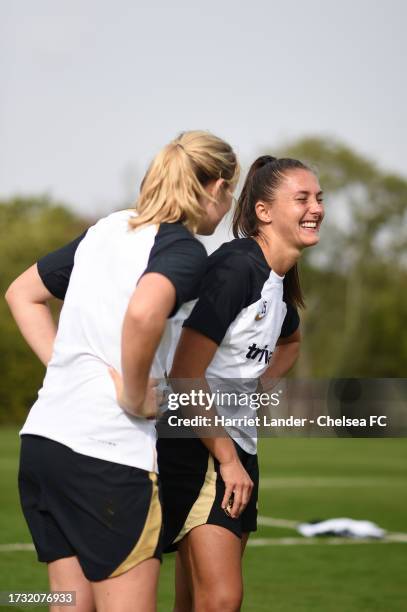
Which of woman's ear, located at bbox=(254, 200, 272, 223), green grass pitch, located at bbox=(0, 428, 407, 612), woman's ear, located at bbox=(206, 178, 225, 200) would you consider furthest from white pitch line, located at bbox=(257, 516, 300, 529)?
woman's ear, located at bbox=(206, 178, 225, 200)

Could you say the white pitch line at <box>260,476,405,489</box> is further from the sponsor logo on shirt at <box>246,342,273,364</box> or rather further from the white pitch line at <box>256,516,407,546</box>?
the sponsor logo on shirt at <box>246,342,273,364</box>

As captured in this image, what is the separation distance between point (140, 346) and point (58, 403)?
1.25ft

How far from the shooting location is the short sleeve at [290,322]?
14.6 ft

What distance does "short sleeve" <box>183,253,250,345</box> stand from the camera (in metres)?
3.77

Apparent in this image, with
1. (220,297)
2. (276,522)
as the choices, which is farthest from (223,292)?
(276,522)

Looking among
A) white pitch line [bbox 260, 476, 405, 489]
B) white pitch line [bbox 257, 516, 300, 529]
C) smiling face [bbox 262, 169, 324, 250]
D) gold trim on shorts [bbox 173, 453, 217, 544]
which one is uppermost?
white pitch line [bbox 260, 476, 405, 489]

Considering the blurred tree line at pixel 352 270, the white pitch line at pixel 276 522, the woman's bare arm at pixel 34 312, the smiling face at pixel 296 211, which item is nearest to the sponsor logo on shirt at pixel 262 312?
the smiling face at pixel 296 211

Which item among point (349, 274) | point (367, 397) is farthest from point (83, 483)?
point (349, 274)

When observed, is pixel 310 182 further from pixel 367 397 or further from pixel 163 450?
pixel 367 397

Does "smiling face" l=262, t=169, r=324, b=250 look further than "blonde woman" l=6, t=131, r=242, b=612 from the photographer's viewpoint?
Yes

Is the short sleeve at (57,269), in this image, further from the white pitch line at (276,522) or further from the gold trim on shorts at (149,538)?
the white pitch line at (276,522)

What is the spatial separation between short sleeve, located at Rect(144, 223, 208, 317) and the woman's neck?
98 cm

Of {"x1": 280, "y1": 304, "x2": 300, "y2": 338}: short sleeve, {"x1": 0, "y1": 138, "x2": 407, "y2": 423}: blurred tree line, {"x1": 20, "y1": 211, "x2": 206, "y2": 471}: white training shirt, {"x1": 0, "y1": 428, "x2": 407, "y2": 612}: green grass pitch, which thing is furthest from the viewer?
{"x1": 0, "y1": 138, "x2": 407, "y2": 423}: blurred tree line

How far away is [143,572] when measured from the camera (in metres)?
3.09
